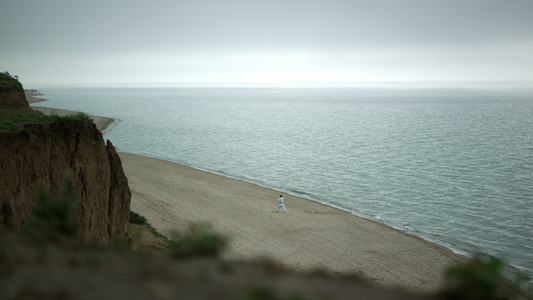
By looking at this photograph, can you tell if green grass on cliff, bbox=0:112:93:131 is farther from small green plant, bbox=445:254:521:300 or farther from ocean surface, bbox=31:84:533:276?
ocean surface, bbox=31:84:533:276

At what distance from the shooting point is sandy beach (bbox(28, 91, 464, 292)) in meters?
21.1

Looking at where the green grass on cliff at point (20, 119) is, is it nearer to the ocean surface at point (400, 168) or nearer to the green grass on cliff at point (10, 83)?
the green grass on cliff at point (10, 83)

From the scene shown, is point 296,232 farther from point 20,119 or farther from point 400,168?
point 400,168

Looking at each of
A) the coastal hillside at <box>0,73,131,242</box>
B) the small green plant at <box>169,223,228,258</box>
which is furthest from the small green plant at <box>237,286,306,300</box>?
the coastal hillside at <box>0,73,131,242</box>

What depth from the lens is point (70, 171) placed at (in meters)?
13.7

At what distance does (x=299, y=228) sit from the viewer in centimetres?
2686

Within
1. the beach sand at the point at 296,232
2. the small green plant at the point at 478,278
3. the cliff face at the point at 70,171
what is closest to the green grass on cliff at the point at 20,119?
the cliff face at the point at 70,171

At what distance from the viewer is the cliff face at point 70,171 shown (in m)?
11.4

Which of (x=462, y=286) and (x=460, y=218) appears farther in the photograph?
(x=460, y=218)

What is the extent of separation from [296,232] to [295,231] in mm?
183

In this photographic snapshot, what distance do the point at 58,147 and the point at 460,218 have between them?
2828 centimetres

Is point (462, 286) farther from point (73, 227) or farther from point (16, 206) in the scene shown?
point (16, 206)

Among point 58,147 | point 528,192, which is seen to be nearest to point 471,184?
point 528,192

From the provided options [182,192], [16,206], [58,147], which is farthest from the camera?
[182,192]
